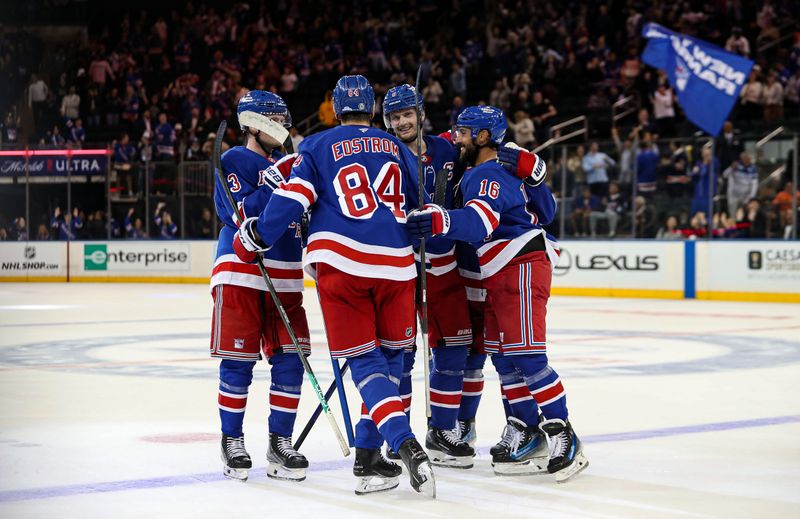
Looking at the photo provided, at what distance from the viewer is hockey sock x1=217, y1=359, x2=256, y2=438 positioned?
4922 mm

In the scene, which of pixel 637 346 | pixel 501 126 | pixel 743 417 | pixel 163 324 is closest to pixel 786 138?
pixel 637 346

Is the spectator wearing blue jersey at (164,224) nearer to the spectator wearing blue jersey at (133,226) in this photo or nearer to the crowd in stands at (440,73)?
the spectator wearing blue jersey at (133,226)

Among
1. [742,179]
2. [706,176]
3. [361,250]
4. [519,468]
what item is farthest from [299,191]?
[706,176]

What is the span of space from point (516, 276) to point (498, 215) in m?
0.29

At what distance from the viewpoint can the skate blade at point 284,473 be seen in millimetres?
4727

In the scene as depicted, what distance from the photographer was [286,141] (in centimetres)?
508

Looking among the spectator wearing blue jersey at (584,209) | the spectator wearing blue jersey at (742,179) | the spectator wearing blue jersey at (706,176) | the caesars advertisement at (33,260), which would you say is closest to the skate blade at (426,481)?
the spectator wearing blue jersey at (742,179)

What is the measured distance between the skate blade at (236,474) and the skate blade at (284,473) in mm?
94

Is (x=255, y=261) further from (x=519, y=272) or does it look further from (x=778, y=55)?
(x=778, y=55)

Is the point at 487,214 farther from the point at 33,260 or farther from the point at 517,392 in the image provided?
the point at 33,260

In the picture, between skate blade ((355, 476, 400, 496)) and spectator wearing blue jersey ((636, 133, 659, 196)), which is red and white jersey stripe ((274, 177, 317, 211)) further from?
spectator wearing blue jersey ((636, 133, 659, 196))

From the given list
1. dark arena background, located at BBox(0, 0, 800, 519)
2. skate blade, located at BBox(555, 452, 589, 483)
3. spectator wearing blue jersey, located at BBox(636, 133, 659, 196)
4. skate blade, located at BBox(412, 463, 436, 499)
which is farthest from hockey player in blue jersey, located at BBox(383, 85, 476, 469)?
spectator wearing blue jersey, located at BBox(636, 133, 659, 196)

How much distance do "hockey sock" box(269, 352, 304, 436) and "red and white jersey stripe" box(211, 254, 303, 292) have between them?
291 mm

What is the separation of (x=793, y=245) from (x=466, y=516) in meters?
12.4
